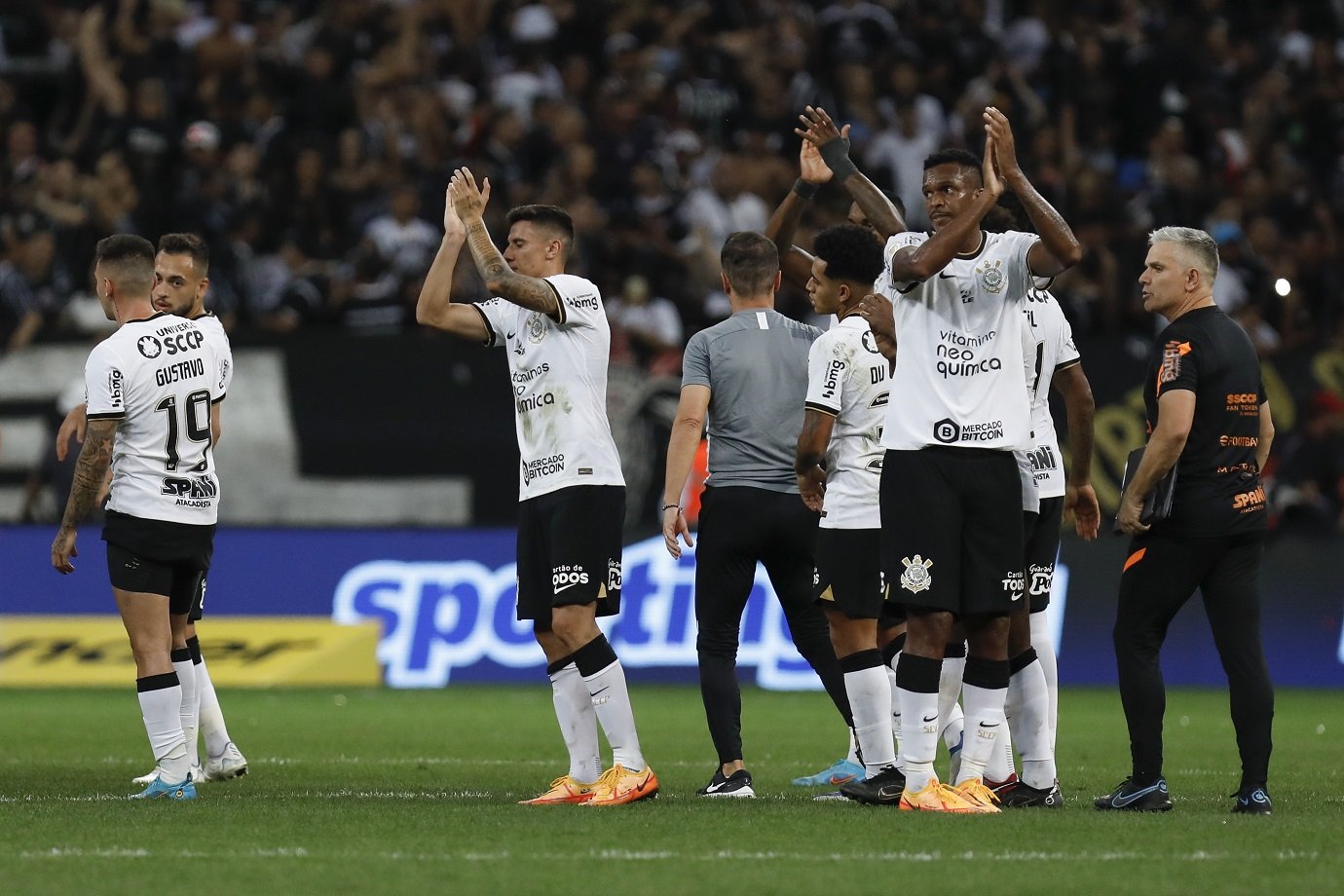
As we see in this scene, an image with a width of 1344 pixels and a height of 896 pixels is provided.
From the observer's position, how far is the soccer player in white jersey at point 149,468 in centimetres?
934

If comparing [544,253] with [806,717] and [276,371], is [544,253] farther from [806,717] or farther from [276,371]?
[276,371]

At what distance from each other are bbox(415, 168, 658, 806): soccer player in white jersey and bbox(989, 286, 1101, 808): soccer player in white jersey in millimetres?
1785

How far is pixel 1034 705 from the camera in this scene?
900 cm

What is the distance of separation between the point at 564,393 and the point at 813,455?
4.07ft

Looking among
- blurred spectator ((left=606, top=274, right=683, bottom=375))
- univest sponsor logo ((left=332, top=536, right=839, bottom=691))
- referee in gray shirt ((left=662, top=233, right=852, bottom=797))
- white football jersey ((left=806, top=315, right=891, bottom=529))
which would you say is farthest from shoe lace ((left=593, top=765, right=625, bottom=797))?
blurred spectator ((left=606, top=274, right=683, bottom=375))

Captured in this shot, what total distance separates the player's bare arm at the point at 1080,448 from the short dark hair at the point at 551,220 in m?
2.52

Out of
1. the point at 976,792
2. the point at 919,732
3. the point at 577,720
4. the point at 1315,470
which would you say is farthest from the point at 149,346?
the point at 1315,470

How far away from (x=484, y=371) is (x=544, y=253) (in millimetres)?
8563

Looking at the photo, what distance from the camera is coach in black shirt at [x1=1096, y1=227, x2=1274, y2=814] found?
867cm

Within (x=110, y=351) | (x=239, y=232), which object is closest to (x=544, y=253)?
(x=110, y=351)

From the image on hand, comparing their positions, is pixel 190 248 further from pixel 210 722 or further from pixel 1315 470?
pixel 1315 470

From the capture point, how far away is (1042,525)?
30.3 ft

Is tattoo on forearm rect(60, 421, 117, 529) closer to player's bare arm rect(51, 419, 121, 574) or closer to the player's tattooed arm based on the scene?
player's bare arm rect(51, 419, 121, 574)

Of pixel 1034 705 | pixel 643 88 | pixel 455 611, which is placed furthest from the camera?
pixel 643 88
